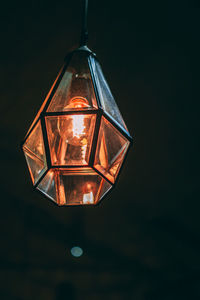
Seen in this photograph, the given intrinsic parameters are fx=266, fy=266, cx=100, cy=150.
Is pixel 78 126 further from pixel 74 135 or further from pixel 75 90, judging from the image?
pixel 75 90

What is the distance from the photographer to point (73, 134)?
3.30 ft

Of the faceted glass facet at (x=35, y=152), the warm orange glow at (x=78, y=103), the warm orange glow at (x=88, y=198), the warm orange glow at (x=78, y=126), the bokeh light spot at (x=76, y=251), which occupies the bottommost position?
the bokeh light spot at (x=76, y=251)

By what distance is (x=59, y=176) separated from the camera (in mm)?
1162

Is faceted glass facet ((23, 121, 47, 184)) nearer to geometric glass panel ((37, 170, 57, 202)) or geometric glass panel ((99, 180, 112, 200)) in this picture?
geometric glass panel ((37, 170, 57, 202))

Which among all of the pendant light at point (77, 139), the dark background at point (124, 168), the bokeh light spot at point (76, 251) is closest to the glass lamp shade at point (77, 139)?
the pendant light at point (77, 139)

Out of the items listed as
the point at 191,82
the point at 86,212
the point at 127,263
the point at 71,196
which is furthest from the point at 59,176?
the point at 127,263

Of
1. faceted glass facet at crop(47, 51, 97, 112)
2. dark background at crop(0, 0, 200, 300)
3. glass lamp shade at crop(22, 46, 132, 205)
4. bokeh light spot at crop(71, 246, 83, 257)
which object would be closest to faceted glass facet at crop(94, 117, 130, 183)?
glass lamp shade at crop(22, 46, 132, 205)

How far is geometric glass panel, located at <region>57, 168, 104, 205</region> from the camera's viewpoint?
3.75 feet

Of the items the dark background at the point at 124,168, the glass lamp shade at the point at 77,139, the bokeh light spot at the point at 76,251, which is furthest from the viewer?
the bokeh light spot at the point at 76,251

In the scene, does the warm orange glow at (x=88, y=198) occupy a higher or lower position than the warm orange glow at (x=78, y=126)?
lower

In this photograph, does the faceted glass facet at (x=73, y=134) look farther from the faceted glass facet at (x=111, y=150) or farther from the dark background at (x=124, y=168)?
the dark background at (x=124, y=168)

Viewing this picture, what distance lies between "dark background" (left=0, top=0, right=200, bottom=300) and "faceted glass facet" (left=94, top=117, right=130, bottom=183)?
4.78ft

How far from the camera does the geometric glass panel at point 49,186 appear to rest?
1.15 metres

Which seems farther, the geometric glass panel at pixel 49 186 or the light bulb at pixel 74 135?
the geometric glass panel at pixel 49 186
